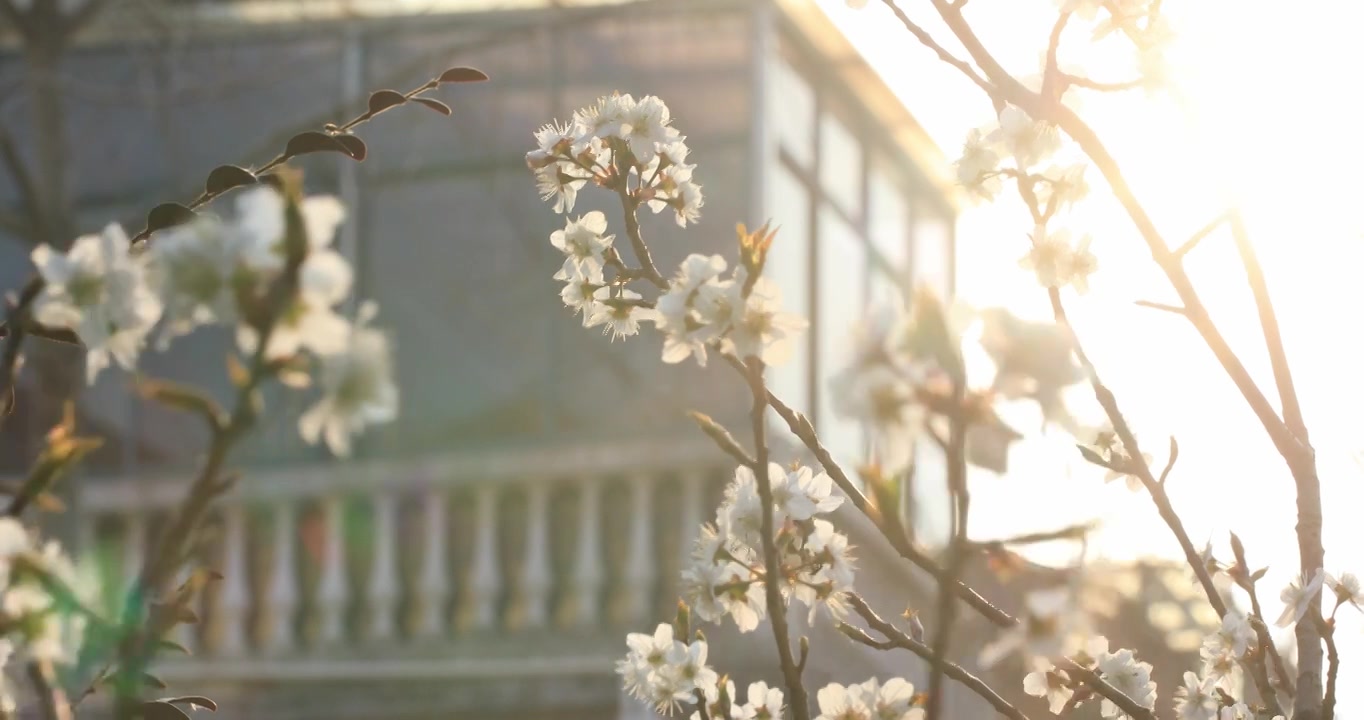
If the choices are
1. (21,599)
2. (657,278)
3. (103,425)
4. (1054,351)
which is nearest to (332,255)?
(21,599)

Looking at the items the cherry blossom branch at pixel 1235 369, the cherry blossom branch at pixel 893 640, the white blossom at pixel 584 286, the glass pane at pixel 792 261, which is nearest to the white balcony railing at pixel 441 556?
the glass pane at pixel 792 261

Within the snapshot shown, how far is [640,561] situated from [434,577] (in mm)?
694

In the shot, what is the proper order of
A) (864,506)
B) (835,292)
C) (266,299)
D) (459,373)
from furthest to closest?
(835,292) → (459,373) → (864,506) → (266,299)

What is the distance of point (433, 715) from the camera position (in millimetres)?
5281

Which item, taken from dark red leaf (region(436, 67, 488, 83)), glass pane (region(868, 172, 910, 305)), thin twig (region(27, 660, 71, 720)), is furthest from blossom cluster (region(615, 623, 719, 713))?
glass pane (region(868, 172, 910, 305))

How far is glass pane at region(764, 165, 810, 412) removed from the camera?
18.4ft

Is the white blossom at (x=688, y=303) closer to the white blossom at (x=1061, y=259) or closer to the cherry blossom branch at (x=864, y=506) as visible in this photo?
the cherry blossom branch at (x=864, y=506)

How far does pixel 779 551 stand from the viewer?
1285 millimetres

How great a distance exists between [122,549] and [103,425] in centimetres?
62

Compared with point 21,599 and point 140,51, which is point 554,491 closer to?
point 140,51

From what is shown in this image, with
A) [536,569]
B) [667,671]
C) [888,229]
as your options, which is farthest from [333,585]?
[667,671]

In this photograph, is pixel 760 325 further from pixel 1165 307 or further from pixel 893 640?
pixel 1165 307

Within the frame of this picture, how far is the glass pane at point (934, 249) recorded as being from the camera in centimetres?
855

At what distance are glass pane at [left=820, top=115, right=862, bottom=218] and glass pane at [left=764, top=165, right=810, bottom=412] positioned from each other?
458 millimetres
